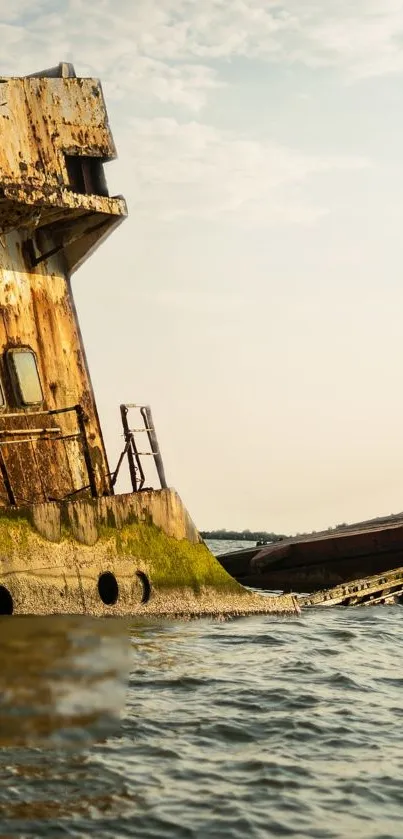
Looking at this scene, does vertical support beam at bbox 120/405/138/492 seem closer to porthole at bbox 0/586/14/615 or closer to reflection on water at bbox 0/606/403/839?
reflection on water at bbox 0/606/403/839

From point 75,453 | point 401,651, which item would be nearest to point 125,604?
point 75,453

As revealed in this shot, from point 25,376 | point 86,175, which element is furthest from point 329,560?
point 86,175

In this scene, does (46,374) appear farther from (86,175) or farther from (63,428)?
(86,175)

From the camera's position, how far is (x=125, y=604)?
13.0 meters

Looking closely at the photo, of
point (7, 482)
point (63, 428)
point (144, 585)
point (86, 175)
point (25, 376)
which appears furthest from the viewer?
point (86, 175)

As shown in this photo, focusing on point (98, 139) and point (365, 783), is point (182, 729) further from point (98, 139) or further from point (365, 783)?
point (98, 139)

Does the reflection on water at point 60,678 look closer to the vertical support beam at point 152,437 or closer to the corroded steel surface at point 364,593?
the vertical support beam at point 152,437

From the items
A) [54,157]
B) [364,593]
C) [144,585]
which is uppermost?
[54,157]

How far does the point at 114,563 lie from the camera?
12992mm

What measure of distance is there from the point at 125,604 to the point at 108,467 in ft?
8.43

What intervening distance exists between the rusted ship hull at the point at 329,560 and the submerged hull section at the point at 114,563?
628 cm

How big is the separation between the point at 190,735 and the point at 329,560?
45.1ft

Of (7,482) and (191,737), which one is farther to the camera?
(7,482)

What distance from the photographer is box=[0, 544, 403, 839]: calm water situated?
21.4 feet
